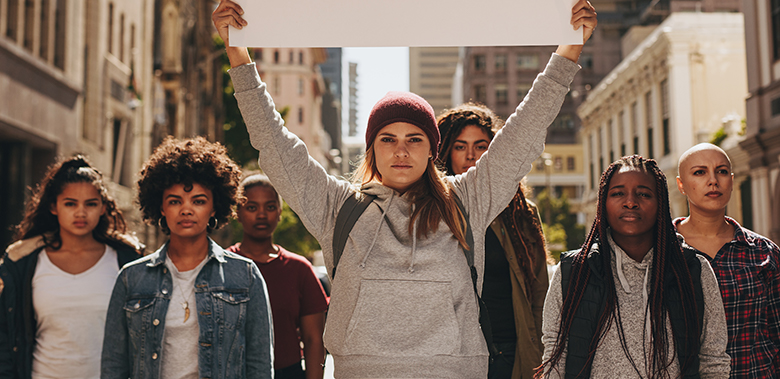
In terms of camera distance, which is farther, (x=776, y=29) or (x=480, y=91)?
(x=480, y=91)

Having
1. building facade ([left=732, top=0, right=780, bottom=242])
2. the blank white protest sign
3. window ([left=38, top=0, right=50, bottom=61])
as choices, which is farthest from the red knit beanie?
building facade ([left=732, top=0, right=780, bottom=242])

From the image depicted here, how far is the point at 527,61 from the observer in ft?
289

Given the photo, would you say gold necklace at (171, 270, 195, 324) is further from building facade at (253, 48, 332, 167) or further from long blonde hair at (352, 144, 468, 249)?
building facade at (253, 48, 332, 167)

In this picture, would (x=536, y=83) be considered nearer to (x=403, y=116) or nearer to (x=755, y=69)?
(x=403, y=116)

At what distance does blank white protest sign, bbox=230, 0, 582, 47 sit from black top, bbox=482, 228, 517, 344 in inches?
56.4

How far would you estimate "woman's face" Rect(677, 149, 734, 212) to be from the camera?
4207 millimetres

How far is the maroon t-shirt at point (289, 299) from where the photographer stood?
15.5 ft

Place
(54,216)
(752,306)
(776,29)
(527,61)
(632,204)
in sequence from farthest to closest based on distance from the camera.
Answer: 1. (527,61)
2. (776,29)
3. (54,216)
4. (752,306)
5. (632,204)

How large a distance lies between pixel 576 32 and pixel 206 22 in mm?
36007

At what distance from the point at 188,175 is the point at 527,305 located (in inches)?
78.8

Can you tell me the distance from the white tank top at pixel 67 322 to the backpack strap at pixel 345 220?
1.91 m

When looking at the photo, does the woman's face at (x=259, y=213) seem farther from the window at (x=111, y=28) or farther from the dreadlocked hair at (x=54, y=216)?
the window at (x=111, y=28)

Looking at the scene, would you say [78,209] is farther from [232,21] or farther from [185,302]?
[232,21]

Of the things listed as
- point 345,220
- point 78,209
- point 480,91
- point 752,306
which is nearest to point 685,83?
point 752,306
